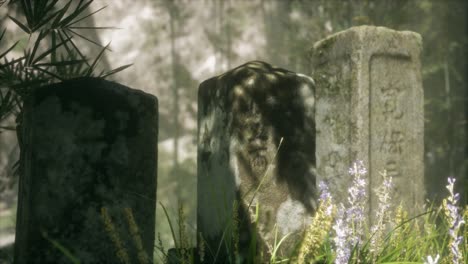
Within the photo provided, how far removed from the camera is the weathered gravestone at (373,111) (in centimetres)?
387

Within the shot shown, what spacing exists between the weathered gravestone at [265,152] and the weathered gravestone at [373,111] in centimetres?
146

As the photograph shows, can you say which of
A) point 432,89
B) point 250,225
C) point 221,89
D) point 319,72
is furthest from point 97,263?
point 432,89

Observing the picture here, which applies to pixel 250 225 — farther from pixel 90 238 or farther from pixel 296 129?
pixel 90 238

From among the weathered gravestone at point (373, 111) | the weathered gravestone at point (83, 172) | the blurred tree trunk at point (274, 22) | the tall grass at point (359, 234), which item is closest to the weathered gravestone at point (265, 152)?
the tall grass at point (359, 234)

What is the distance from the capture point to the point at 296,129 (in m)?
2.49

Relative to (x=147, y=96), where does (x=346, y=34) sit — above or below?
above

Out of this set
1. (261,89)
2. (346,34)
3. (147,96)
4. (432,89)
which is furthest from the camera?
(432,89)

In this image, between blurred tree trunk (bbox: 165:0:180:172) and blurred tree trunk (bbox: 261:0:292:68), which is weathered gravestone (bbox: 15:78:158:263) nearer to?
blurred tree trunk (bbox: 165:0:180:172)

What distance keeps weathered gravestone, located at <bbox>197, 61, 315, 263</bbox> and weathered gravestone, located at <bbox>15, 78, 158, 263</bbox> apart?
0.47 meters

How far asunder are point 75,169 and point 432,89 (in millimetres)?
8410

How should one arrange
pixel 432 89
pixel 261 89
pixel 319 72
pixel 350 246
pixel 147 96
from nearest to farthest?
pixel 350 246 < pixel 147 96 < pixel 261 89 < pixel 319 72 < pixel 432 89

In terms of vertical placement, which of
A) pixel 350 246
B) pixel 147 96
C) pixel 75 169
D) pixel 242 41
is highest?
pixel 242 41

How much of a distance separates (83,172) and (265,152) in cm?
93

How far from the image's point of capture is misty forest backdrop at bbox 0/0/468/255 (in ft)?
28.3
